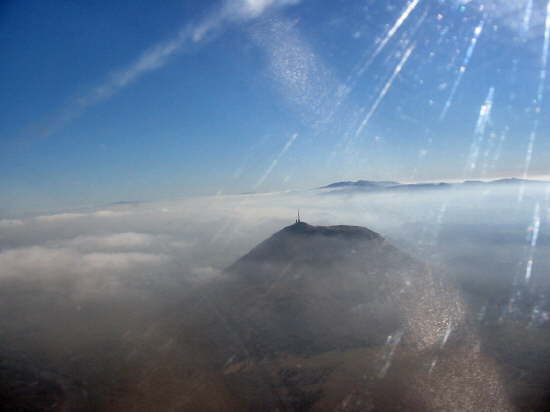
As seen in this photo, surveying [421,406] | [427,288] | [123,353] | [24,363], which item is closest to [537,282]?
[427,288]

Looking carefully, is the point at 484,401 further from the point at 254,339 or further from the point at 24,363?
the point at 24,363

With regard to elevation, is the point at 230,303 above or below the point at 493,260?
above

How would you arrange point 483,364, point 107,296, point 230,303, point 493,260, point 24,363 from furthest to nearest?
point 493,260 < point 107,296 < point 230,303 < point 24,363 < point 483,364

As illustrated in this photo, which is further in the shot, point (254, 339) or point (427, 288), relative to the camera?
point (427, 288)

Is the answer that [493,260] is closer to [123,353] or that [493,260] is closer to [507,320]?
[507,320]

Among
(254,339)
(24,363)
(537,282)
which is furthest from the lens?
(537,282)

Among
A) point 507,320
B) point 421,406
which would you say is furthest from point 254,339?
point 507,320
